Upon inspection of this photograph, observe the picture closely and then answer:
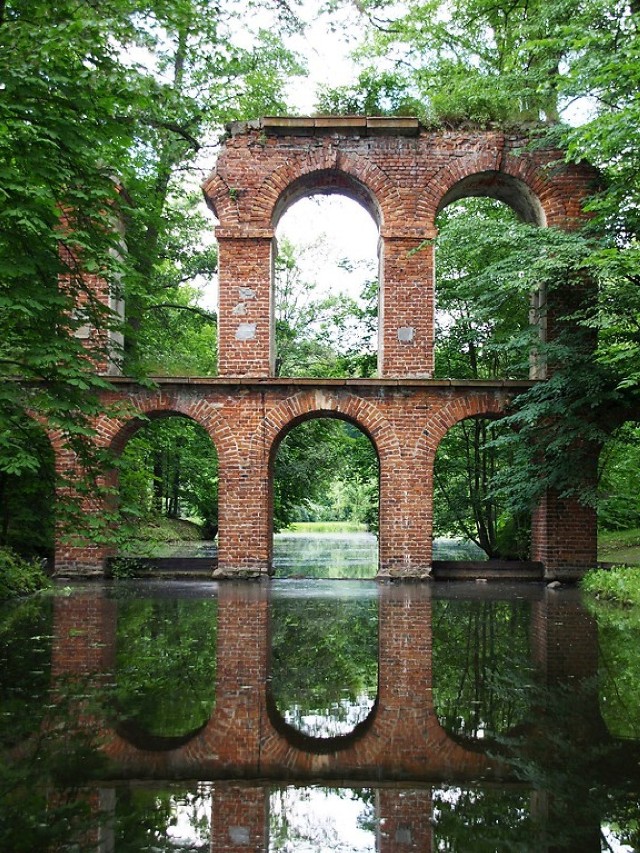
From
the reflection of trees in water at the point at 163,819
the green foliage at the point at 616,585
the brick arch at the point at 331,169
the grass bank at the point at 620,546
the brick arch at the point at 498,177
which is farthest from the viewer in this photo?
the grass bank at the point at 620,546

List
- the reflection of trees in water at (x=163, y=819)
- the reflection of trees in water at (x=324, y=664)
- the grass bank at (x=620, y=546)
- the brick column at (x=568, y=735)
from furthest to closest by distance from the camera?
the grass bank at (x=620, y=546)
the reflection of trees in water at (x=324, y=664)
the brick column at (x=568, y=735)
the reflection of trees in water at (x=163, y=819)

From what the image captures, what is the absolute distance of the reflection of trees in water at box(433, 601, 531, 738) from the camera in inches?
189

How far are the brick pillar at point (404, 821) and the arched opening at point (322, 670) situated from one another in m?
0.81

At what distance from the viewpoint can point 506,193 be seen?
17250 mm

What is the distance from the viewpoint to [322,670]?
6.27 metres

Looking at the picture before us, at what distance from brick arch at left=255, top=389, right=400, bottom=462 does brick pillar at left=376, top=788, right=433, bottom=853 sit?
1196cm

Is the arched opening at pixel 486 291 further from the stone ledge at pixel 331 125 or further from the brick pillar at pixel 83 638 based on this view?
the brick pillar at pixel 83 638

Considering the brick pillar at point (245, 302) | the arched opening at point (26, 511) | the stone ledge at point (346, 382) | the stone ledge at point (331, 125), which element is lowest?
the arched opening at point (26, 511)

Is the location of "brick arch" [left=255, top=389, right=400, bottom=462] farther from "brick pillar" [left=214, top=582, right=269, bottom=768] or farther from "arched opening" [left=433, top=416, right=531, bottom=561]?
"brick pillar" [left=214, top=582, right=269, bottom=768]

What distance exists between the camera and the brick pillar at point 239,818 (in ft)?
10.0

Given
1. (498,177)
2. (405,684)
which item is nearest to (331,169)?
(498,177)

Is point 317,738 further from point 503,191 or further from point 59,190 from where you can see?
point 503,191

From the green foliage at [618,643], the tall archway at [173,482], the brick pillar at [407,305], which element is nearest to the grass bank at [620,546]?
the green foliage at [618,643]

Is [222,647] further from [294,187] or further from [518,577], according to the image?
[294,187]
